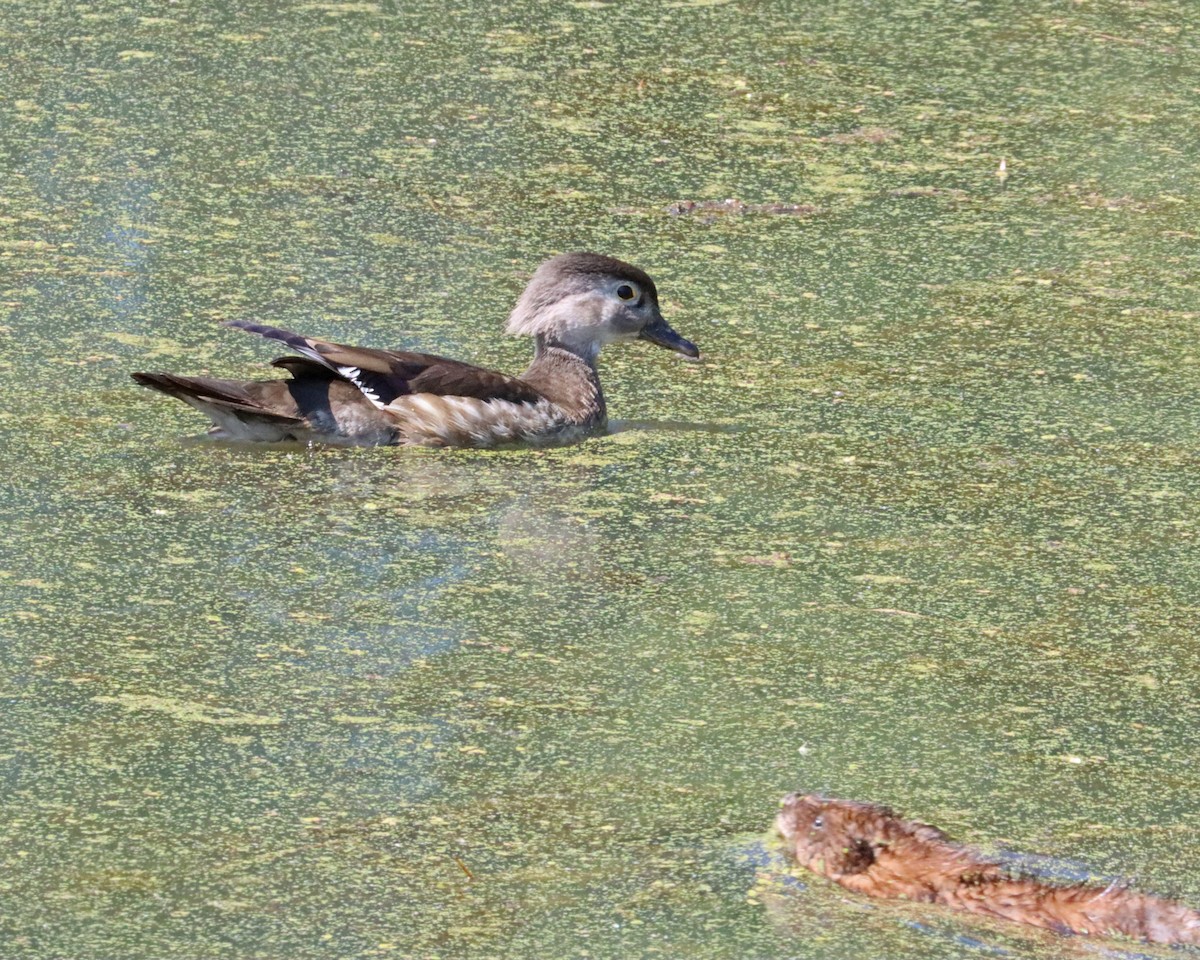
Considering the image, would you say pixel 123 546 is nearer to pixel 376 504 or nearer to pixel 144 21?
pixel 376 504

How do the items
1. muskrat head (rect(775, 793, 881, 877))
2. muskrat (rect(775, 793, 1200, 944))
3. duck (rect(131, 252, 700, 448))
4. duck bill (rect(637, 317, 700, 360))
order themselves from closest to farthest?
muskrat (rect(775, 793, 1200, 944)), muskrat head (rect(775, 793, 881, 877)), duck (rect(131, 252, 700, 448)), duck bill (rect(637, 317, 700, 360))

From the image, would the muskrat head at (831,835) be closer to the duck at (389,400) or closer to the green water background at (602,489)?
the green water background at (602,489)

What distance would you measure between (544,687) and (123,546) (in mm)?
1099

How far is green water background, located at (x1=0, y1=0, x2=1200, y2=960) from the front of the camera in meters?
3.50

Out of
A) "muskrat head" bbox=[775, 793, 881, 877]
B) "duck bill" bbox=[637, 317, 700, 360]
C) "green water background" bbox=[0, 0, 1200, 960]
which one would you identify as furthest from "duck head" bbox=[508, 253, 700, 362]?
"muskrat head" bbox=[775, 793, 881, 877]

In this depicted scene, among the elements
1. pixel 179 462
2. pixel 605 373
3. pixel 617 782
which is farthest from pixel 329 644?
pixel 605 373

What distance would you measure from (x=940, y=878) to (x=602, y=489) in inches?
78.9

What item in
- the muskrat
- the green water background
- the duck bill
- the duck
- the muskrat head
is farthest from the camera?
the duck bill

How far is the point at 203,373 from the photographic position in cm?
566

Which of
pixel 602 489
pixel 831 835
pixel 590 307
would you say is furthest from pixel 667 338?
pixel 831 835

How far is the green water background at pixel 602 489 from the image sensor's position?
11.5ft

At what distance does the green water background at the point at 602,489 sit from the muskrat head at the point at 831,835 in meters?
0.05

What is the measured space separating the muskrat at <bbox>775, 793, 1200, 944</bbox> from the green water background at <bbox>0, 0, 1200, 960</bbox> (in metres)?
0.05

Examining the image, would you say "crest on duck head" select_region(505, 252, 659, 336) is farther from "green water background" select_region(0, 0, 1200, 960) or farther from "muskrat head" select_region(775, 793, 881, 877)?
"muskrat head" select_region(775, 793, 881, 877)
